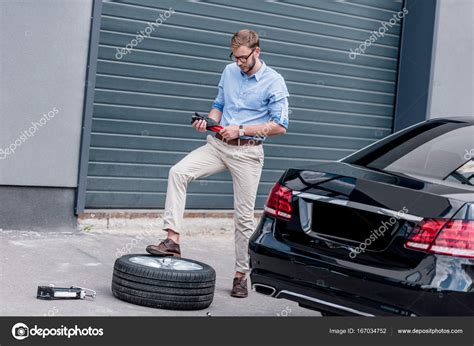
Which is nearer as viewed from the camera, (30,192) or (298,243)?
(298,243)

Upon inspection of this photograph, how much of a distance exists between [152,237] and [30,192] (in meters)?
1.44

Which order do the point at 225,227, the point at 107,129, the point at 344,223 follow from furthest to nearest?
1. the point at 225,227
2. the point at 107,129
3. the point at 344,223

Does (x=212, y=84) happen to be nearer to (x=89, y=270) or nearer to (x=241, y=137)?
(x=241, y=137)

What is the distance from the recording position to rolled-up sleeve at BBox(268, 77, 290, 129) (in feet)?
23.6

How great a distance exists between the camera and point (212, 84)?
33.1 ft

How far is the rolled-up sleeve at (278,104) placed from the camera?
720 centimetres

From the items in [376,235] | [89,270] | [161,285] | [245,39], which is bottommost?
[89,270]

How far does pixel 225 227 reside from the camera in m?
A: 10.3

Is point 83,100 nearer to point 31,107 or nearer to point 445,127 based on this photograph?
point 31,107

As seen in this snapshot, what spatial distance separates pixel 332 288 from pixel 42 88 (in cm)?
423

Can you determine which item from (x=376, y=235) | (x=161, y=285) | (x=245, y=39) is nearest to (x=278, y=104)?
(x=245, y=39)

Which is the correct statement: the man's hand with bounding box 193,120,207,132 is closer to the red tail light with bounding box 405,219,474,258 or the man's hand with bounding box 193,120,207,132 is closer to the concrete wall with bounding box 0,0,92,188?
the concrete wall with bounding box 0,0,92,188
